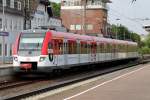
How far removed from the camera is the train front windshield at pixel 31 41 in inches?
1062

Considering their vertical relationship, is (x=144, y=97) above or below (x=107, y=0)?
below

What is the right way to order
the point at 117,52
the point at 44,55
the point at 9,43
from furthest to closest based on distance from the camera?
the point at 9,43 < the point at 117,52 < the point at 44,55

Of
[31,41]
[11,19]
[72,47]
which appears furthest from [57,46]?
[11,19]

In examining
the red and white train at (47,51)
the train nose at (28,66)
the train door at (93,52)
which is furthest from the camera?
the train door at (93,52)

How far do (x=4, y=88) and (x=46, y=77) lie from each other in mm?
7149

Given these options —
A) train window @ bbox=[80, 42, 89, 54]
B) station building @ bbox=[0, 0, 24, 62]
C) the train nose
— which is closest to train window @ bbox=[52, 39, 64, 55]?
the train nose

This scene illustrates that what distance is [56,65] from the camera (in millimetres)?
27703

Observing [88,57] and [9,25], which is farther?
[9,25]

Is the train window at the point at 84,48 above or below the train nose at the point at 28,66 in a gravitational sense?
above

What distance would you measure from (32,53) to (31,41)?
89 centimetres

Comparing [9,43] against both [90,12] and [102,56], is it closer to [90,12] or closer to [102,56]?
[102,56]

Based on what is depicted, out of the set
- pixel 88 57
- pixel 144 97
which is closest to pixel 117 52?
pixel 88 57

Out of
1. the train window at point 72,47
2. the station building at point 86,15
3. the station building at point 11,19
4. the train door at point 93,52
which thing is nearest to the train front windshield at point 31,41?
the train window at point 72,47

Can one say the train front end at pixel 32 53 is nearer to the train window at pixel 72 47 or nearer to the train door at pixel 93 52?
the train window at pixel 72 47
